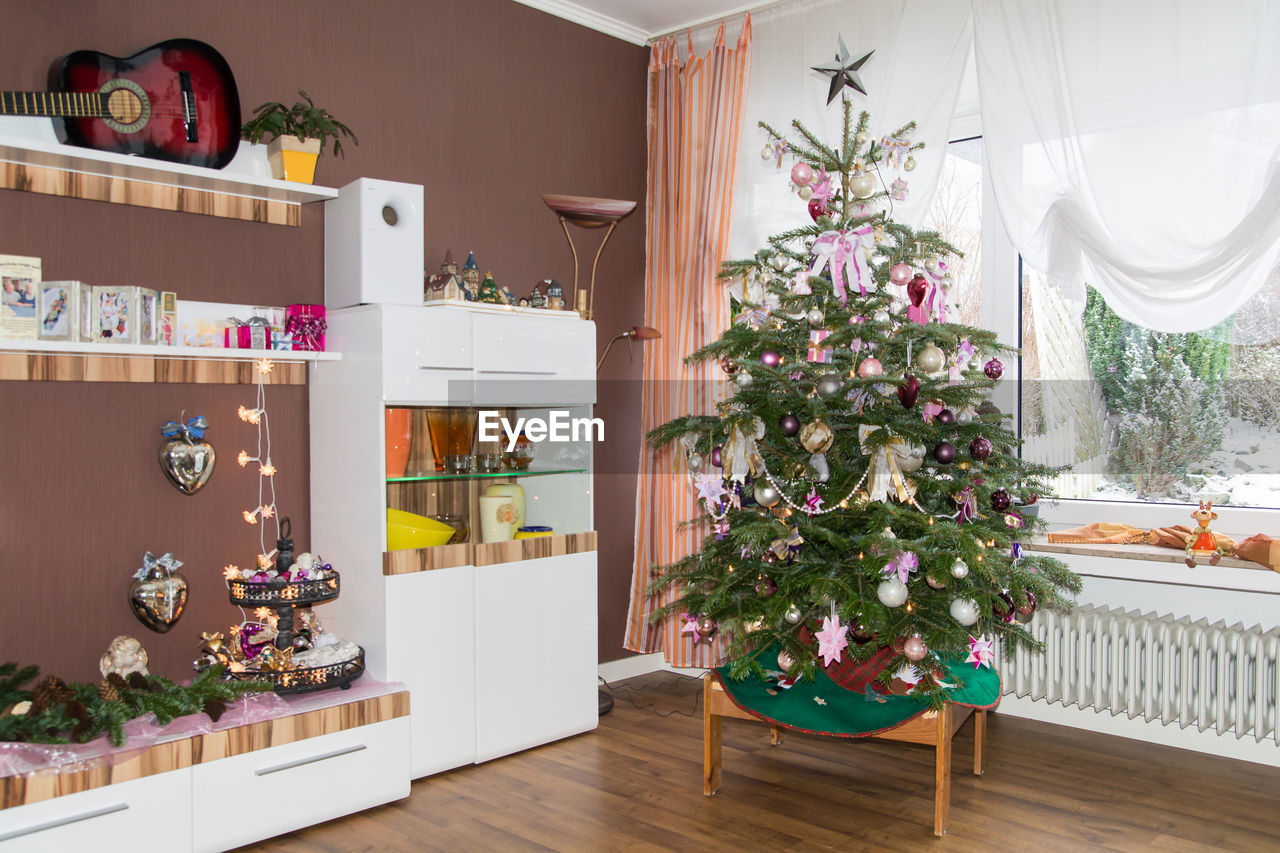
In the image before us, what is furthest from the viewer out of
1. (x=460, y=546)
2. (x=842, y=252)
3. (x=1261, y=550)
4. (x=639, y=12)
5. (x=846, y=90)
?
(x=639, y=12)

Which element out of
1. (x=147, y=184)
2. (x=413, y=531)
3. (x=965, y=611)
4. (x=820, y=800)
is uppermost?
(x=147, y=184)

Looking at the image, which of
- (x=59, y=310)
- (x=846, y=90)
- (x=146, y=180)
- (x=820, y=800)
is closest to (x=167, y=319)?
(x=59, y=310)

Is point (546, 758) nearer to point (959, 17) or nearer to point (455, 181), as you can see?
point (455, 181)

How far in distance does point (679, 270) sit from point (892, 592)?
2220 mm

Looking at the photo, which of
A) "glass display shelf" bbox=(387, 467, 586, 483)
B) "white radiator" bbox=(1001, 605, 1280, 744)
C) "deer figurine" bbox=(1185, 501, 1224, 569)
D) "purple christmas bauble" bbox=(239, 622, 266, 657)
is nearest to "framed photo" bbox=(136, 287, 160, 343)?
"glass display shelf" bbox=(387, 467, 586, 483)

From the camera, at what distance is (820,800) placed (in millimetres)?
2812

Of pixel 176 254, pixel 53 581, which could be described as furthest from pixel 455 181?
pixel 53 581

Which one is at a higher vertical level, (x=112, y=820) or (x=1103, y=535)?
(x=1103, y=535)

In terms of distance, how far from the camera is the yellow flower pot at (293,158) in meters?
2.87

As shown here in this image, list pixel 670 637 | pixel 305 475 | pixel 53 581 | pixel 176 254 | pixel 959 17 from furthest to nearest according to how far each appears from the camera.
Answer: pixel 670 637
pixel 959 17
pixel 305 475
pixel 176 254
pixel 53 581

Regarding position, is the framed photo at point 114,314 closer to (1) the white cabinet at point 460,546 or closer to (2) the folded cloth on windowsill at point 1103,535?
(1) the white cabinet at point 460,546

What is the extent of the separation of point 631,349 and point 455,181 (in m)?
1.14

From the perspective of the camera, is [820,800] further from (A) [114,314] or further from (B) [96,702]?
(A) [114,314]

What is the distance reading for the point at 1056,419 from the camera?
3545 mm
